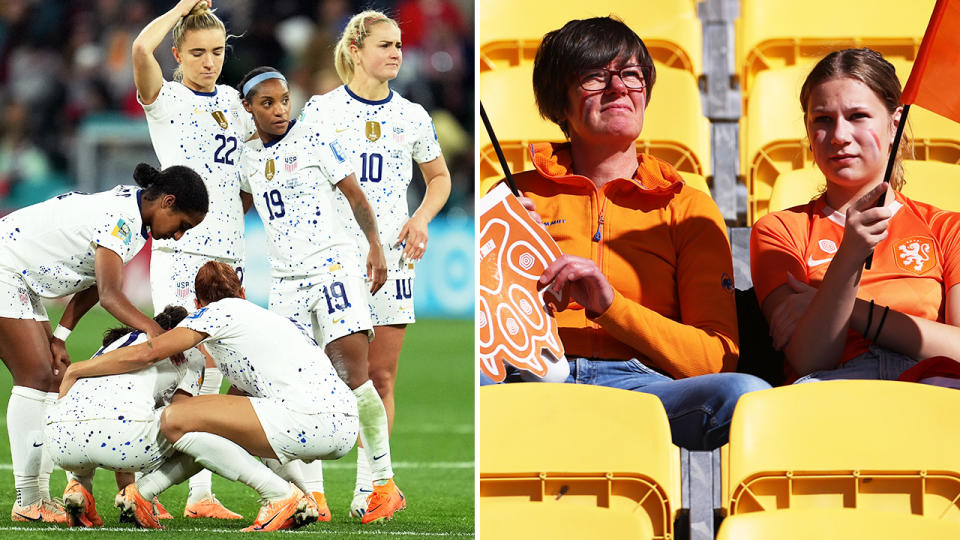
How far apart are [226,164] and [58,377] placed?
0.53 metres

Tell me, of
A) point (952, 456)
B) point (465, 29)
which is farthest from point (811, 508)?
point (465, 29)

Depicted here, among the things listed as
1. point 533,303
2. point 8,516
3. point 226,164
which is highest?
point 226,164

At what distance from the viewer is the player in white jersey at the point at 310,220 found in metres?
2.14

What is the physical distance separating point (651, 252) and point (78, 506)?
1.22 metres

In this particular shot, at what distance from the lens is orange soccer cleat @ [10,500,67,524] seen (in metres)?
2.25

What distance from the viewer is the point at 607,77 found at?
220 centimetres

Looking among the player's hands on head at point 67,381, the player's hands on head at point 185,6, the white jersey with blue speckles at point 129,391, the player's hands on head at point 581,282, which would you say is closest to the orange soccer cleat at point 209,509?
the white jersey with blue speckles at point 129,391

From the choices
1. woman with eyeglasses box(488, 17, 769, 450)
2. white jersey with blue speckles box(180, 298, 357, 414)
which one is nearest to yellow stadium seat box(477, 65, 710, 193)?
woman with eyeglasses box(488, 17, 769, 450)

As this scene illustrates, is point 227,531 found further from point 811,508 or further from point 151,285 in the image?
point 811,508

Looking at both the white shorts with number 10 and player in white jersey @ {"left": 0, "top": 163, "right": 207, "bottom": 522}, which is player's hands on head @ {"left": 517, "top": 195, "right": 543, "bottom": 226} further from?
player in white jersey @ {"left": 0, "top": 163, "right": 207, "bottom": 522}

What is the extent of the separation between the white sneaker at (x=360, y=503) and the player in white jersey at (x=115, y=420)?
0.38 meters

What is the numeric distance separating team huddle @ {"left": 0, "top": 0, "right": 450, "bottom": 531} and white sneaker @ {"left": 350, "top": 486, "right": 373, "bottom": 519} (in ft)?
0.31

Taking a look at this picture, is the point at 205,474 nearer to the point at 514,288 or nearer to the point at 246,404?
the point at 246,404

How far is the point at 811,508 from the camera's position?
1.70m
